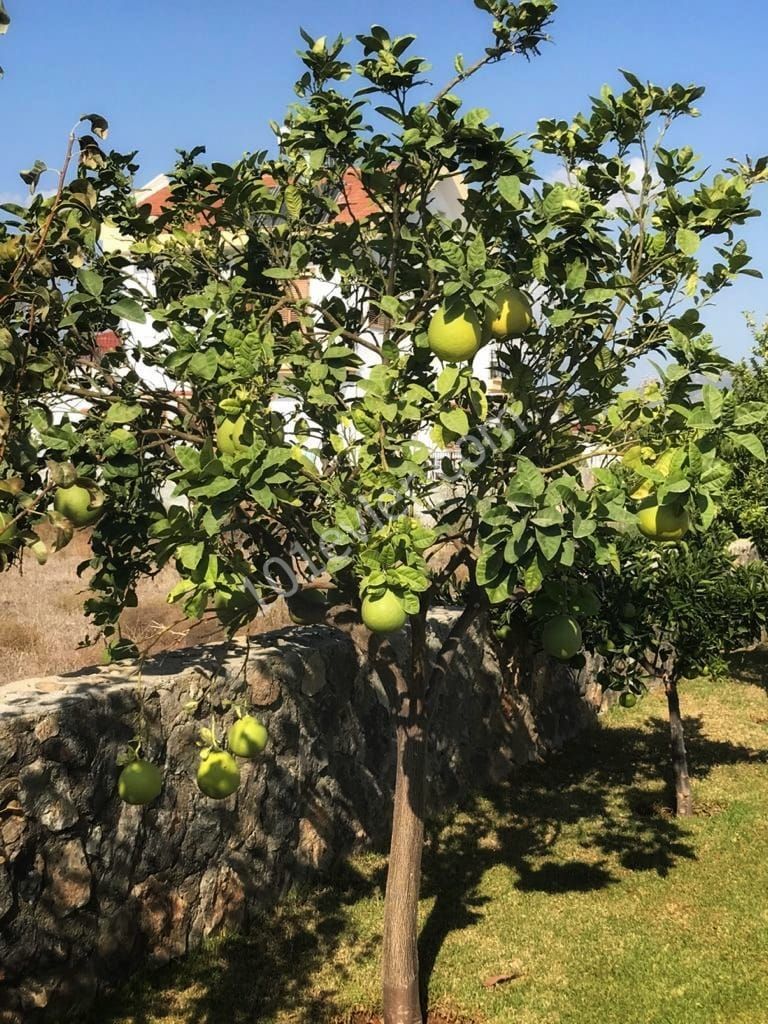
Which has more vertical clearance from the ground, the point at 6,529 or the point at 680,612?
the point at 6,529

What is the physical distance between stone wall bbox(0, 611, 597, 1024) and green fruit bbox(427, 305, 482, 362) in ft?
8.07

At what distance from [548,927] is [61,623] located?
695 centimetres

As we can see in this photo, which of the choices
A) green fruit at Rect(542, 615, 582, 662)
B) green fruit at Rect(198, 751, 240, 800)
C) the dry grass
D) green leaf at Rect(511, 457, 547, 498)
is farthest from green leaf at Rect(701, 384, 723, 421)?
the dry grass

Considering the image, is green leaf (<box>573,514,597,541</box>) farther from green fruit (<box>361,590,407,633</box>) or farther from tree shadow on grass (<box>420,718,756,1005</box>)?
tree shadow on grass (<box>420,718,756,1005</box>)

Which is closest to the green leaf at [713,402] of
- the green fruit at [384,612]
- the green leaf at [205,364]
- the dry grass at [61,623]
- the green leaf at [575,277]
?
the green leaf at [575,277]

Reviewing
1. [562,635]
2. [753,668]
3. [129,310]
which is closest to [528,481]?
[562,635]

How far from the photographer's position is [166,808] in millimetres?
6379

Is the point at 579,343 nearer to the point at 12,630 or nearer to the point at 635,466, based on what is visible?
the point at 635,466

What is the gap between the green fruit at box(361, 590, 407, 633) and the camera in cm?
383

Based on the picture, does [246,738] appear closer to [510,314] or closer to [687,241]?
[510,314]

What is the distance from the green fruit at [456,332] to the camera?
12.3 feet

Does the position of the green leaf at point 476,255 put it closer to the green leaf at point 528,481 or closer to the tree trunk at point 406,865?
the green leaf at point 528,481

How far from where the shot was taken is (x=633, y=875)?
7875 millimetres

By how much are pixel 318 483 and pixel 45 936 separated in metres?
3.28
